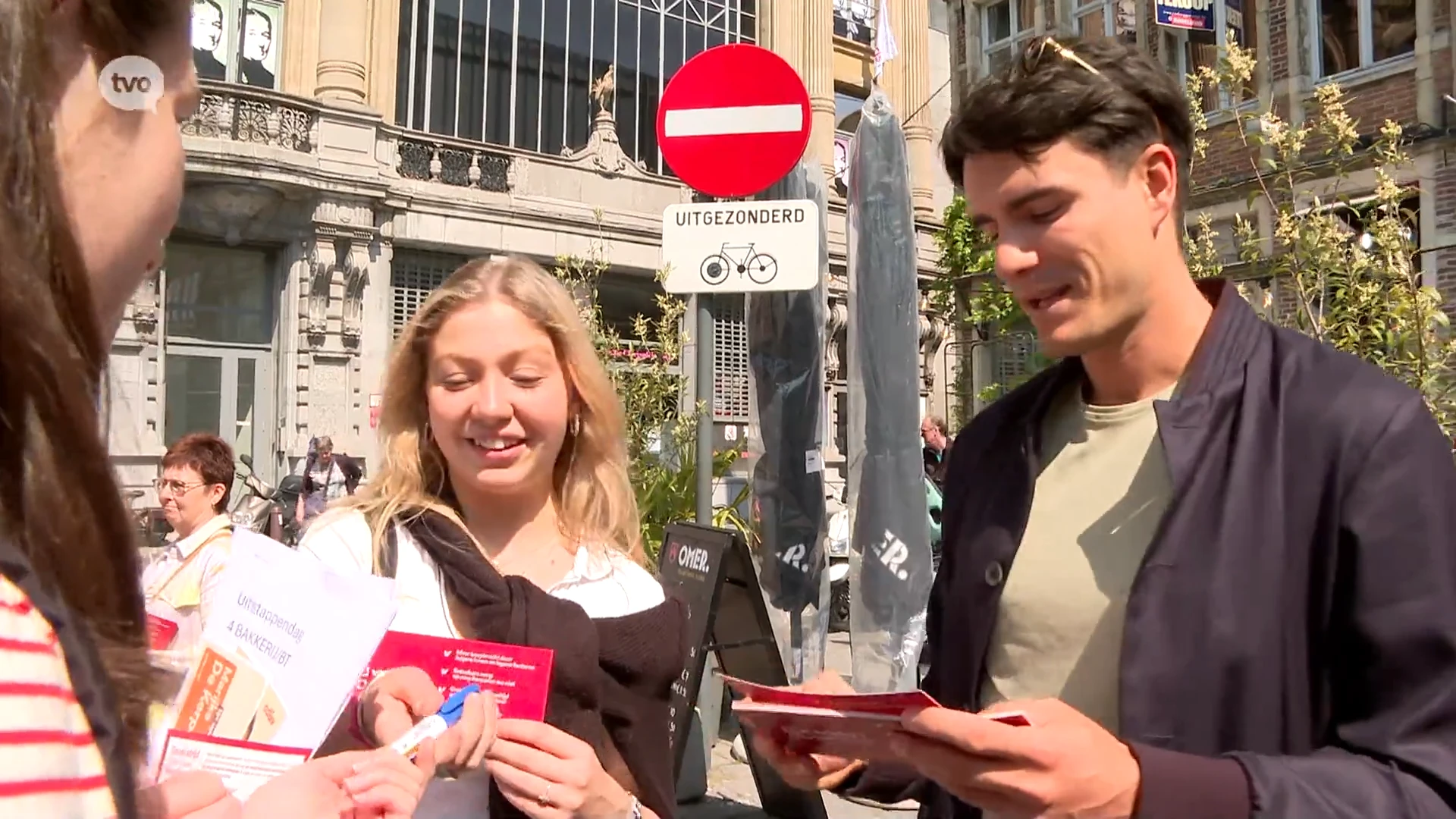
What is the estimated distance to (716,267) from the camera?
4.04m

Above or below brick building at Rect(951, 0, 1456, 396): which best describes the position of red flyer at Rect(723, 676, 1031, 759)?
below

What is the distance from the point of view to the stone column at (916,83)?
1980 centimetres

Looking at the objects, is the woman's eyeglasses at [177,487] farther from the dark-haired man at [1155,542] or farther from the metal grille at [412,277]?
the metal grille at [412,277]

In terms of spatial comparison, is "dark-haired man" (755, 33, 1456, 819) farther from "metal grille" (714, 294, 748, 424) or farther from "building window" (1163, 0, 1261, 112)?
"metal grille" (714, 294, 748, 424)

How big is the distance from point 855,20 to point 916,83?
5.90 ft

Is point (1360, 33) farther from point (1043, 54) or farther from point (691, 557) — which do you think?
point (1043, 54)

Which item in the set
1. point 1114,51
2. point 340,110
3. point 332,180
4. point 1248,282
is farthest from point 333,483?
point 1114,51

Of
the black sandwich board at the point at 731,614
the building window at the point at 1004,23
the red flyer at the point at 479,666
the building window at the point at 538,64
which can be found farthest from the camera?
the building window at the point at 1004,23

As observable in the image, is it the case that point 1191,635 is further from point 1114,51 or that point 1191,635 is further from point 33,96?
point 33,96

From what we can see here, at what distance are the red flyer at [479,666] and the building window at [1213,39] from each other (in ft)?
46.1

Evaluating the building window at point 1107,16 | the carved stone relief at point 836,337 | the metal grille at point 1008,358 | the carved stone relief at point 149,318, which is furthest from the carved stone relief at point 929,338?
the carved stone relief at point 149,318

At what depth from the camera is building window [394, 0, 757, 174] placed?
49.1ft

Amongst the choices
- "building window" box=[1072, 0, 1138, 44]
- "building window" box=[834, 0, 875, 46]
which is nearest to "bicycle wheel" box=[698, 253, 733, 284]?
"building window" box=[1072, 0, 1138, 44]

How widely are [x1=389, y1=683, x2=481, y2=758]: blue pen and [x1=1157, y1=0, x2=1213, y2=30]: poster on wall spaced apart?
14.7 metres
